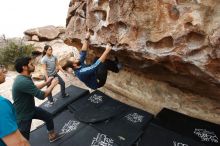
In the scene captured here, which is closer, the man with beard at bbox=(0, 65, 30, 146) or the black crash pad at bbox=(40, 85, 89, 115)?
the man with beard at bbox=(0, 65, 30, 146)

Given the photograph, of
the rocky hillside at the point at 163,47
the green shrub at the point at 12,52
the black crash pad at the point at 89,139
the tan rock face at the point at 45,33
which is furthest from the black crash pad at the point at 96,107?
the tan rock face at the point at 45,33

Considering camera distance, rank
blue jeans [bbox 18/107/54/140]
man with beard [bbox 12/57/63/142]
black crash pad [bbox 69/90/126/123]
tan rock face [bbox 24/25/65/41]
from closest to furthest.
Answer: man with beard [bbox 12/57/63/142], blue jeans [bbox 18/107/54/140], black crash pad [bbox 69/90/126/123], tan rock face [bbox 24/25/65/41]

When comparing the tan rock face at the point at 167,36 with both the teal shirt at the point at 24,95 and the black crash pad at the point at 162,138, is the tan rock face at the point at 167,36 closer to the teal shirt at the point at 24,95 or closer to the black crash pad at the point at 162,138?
the black crash pad at the point at 162,138

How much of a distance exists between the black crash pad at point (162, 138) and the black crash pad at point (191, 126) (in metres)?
0.09

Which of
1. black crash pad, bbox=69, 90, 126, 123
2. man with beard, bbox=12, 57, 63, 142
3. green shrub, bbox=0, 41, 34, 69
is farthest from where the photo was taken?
green shrub, bbox=0, 41, 34, 69

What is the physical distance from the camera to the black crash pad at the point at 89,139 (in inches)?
168

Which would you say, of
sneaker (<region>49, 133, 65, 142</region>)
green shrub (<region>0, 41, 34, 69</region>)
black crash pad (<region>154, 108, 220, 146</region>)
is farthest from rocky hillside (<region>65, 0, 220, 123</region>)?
green shrub (<region>0, 41, 34, 69</region>)

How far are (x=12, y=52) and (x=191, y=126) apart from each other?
390 inches

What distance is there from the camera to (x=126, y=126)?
4.66m

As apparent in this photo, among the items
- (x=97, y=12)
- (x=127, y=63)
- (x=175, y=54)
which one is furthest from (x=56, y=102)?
(x=175, y=54)

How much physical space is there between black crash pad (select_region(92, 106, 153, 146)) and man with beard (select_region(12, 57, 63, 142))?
42.0 inches

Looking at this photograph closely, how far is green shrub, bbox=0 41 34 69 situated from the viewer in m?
11.5

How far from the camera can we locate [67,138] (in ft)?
15.3

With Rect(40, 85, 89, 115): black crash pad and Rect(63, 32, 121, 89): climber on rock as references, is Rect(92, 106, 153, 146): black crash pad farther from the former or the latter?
Rect(40, 85, 89, 115): black crash pad
